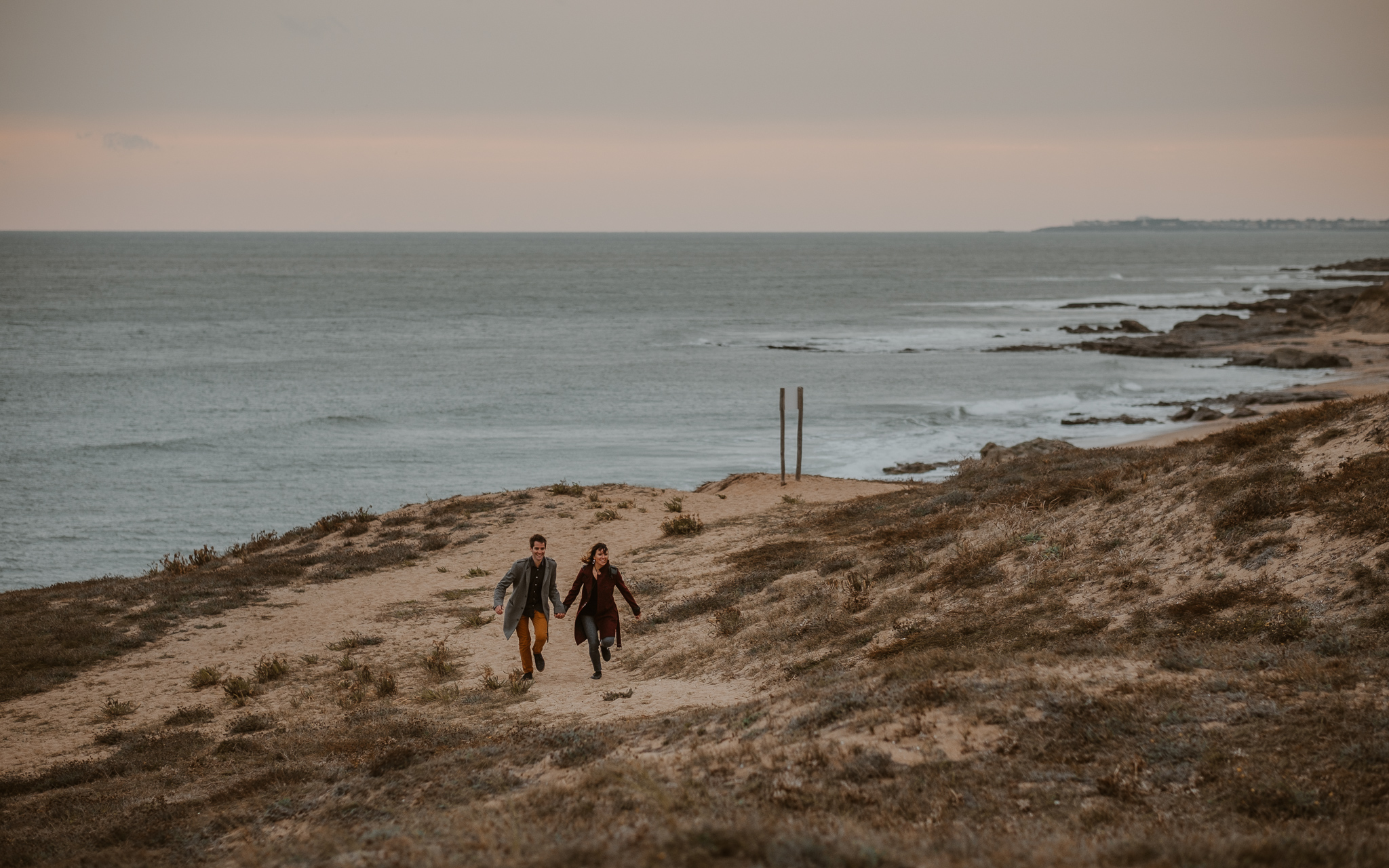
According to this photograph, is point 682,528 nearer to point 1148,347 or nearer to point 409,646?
point 409,646

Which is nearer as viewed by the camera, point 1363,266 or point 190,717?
point 190,717

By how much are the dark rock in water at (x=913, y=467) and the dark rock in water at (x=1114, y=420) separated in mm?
7691

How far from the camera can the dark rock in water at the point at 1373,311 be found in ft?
189

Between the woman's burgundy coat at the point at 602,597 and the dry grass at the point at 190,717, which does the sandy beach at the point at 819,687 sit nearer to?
the dry grass at the point at 190,717

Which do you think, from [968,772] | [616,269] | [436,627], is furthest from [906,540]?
[616,269]

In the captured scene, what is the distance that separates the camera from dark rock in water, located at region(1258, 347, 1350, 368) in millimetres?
45188

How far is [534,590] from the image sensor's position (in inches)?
448

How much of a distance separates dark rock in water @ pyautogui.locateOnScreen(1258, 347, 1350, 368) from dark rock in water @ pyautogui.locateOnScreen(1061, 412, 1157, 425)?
55.4 ft

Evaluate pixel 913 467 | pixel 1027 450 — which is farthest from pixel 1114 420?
pixel 1027 450

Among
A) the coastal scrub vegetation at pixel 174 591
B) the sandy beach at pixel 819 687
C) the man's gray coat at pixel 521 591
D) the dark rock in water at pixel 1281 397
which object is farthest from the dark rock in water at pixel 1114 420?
the man's gray coat at pixel 521 591

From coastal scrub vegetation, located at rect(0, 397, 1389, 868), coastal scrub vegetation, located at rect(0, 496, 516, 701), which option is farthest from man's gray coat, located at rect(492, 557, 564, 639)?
coastal scrub vegetation, located at rect(0, 496, 516, 701)

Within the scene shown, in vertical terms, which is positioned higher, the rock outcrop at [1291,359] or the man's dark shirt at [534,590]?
the rock outcrop at [1291,359]

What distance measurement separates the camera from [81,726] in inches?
443

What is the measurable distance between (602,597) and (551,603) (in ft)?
1.96
